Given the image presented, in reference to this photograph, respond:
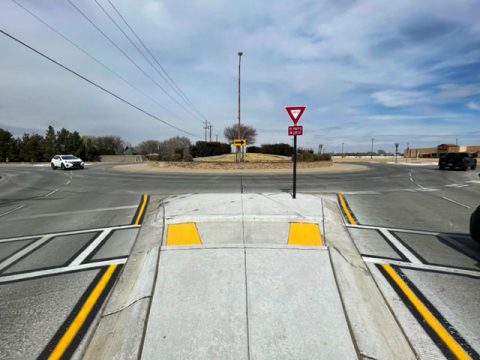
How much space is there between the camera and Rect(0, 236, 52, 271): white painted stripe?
510 centimetres

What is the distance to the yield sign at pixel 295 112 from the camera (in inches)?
351

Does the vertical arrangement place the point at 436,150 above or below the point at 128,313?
above

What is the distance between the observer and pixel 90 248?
5.79 meters

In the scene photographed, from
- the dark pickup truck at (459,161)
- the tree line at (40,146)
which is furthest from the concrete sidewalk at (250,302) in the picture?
the tree line at (40,146)

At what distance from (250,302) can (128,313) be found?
147 cm

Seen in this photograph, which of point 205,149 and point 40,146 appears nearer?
point 205,149

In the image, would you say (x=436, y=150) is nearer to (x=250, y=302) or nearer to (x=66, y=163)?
(x=66, y=163)

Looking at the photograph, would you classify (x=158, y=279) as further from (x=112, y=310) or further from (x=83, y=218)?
(x=83, y=218)

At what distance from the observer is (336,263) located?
177 inches

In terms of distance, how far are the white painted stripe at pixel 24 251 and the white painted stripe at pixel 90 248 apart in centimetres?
112

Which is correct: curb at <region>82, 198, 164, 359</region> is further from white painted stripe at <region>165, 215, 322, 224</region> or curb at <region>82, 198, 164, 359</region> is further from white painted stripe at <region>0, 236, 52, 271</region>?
white painted stripe at <region>0, 236, 52, 271</region>

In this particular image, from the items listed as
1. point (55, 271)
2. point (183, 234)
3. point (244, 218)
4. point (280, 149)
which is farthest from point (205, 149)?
point (55, 271)

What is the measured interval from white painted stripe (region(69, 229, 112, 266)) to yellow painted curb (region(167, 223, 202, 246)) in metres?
1.57

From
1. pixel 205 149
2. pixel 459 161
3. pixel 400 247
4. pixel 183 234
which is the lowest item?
pixel 400 247
